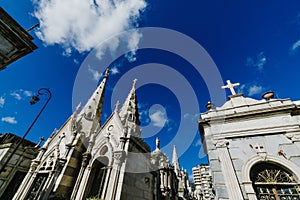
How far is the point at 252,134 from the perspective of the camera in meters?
7.23

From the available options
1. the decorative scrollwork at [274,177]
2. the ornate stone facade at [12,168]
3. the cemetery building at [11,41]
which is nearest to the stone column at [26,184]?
the ornate stone facade at [12,168]

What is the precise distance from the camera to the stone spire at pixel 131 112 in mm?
14117

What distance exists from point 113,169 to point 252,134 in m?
8.99

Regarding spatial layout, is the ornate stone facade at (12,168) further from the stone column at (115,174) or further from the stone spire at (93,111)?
the stone column at (115,174)

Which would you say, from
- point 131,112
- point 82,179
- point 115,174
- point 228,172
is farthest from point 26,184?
point 228,172

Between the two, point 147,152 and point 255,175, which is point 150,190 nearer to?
point 147,152

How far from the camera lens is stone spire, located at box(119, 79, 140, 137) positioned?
1412cm

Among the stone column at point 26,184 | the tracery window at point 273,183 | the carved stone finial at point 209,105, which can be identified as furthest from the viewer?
the stone column at point 26,184

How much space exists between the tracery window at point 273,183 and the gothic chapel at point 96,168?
7.61m

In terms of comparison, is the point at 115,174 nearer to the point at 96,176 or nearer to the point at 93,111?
the point at 96,176

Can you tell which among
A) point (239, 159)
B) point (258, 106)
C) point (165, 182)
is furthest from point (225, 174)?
point (165, 182)

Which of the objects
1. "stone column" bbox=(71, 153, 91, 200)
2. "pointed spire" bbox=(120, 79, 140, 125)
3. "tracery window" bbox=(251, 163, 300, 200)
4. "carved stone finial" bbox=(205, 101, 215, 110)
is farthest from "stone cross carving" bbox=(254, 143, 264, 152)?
"stone column" bbox=(71, 153, 91, 200)

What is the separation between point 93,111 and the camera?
57.7 ft

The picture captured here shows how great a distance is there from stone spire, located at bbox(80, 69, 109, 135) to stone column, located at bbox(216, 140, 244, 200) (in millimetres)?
12999
